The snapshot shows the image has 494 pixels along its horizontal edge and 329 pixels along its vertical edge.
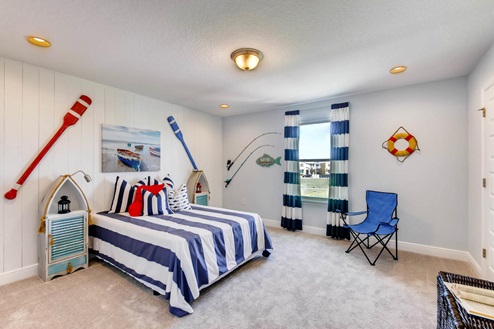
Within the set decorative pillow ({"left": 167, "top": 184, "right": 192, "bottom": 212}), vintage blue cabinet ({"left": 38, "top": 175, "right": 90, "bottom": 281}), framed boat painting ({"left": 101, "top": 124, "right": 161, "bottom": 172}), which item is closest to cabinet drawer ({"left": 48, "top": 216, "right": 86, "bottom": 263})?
vintage blue cabinet ({"left": 38, "top": 175, "right": 90, "bottom": 281})

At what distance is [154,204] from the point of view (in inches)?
118

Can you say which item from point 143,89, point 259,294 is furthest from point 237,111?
point 259,294

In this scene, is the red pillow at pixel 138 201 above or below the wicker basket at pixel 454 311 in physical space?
above

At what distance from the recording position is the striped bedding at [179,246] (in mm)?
1967

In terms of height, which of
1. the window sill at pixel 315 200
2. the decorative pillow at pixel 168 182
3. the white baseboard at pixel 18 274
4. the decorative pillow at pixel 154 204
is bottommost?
the white baseboard at pixel 18 274

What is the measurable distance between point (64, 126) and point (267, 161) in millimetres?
3366

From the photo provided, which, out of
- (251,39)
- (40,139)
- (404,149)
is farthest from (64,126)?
(404,149)

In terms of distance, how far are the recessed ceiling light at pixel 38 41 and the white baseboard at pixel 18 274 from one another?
243cm

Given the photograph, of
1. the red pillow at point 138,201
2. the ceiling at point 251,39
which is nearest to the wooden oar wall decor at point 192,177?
the ceiling at point 251,39

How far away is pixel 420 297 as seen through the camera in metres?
2.11

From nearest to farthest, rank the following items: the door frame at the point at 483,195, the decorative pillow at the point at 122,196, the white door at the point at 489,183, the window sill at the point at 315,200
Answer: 1. the white door at the point at 489,183
2. the door frame at the point at 483,195
3. the decorative pillow at the point at 122,196
4. the window sill at the point at 315,200

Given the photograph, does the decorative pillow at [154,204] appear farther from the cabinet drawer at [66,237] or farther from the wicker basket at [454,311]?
the wicker basket at [454,311]

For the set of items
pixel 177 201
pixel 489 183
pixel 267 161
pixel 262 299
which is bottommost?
pixel 262 299

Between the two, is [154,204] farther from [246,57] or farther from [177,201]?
[246,57]
